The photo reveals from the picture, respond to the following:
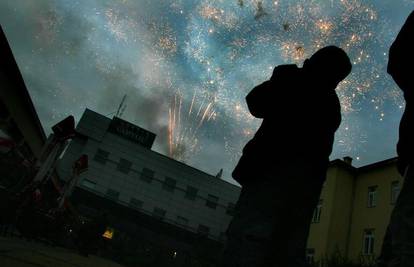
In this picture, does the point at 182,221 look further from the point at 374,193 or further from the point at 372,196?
the point at 374,193

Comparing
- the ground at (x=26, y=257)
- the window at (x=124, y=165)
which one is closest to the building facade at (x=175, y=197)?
the window at (x=124, y=165)

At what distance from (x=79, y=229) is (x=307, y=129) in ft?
46.3

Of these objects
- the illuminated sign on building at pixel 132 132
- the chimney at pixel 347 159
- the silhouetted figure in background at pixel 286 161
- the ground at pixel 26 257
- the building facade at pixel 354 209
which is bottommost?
the ground at pixel 26 257

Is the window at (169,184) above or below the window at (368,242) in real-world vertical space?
above

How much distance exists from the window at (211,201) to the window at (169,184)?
159 inches

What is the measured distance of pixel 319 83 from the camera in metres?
2.83

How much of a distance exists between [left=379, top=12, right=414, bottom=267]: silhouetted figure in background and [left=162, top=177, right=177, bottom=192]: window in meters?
33.7

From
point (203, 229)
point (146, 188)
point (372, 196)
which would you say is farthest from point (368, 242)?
point (146, 188)

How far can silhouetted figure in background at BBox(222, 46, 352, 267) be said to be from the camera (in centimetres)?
228

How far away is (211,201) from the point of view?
3616cm

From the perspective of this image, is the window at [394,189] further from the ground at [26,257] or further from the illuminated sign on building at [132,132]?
the illuminated sign on building at [132,132]

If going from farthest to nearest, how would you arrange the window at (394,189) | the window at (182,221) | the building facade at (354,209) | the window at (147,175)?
the window at (147,175) → the window at (182,221) → the building facade at (354,209) → the window at (394,189)

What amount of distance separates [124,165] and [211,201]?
32.8 feet

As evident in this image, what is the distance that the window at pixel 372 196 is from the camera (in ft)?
70.3
